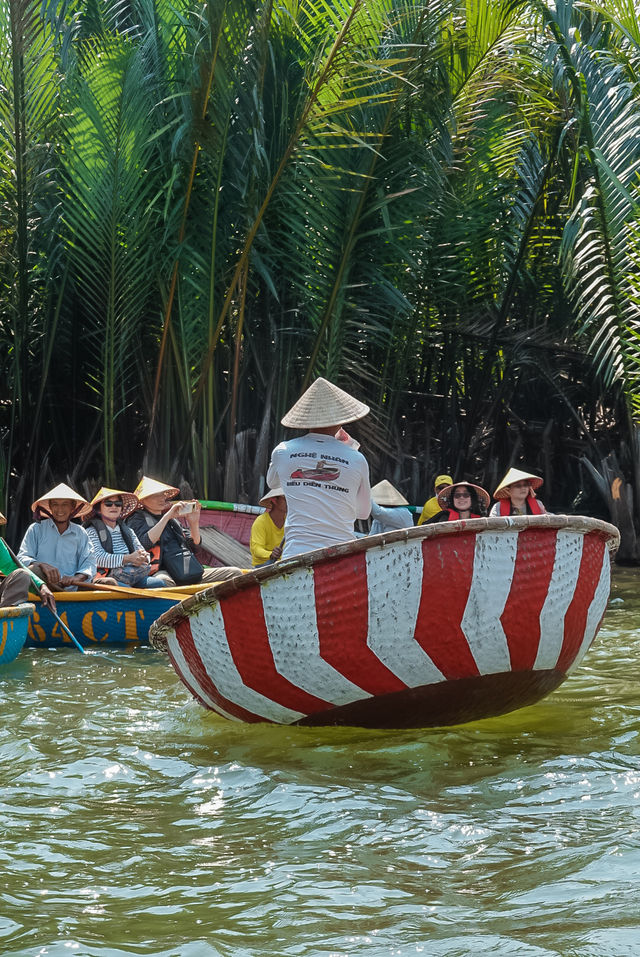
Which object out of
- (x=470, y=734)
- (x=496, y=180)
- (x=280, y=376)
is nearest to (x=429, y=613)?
(x=470, y=734)

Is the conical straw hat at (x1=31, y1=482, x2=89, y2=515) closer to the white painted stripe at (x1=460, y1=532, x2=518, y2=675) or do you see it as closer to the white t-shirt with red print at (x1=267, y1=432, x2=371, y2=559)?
the white t-shirt with red print at (x1=267, y1=432, x2=371, y2=559)

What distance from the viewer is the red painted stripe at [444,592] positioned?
480 cm

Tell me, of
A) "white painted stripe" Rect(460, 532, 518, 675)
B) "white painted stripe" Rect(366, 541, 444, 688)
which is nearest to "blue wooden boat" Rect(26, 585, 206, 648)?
"white painted stripe" Rect(366, 541, 444, 688)

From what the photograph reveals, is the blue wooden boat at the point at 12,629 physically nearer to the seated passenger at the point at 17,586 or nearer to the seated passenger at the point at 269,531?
the seated passenger at the point at 17,586

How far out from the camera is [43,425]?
12.1m

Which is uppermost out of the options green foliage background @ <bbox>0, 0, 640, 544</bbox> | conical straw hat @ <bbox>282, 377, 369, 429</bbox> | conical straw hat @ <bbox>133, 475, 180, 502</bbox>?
green foliage background @ <bbox>0, 0, 640, 544</bbox>

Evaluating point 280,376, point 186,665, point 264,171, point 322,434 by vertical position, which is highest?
point 264,171

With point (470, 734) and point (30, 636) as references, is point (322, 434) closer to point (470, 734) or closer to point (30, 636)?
point (470, 734)

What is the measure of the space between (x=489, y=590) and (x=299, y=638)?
0.82 m

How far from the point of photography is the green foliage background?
413 inches

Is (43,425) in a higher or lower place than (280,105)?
lower

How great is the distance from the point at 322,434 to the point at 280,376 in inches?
267

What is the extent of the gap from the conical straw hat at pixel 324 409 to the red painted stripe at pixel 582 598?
4.09ft

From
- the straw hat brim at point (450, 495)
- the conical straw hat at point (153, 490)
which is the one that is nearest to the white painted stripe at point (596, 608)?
the straw hat brim at point (450, 495)
